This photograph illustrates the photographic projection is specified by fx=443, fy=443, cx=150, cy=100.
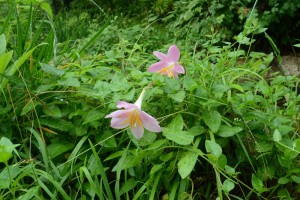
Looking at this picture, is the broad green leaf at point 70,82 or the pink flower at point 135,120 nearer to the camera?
the pink flower at point 135,120

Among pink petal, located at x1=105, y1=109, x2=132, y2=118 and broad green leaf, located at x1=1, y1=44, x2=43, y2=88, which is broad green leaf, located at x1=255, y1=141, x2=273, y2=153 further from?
broad green leaf, located at x1=1, y1=44, x2=43, y2=88

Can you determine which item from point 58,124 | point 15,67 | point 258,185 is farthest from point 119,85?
point 258,185

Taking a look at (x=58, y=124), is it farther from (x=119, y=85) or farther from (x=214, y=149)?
(x=214, y=149)

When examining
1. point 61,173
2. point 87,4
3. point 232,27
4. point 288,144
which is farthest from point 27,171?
point 87,4

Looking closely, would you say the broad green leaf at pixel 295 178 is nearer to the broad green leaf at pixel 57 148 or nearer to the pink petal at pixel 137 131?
the pink petal at pixel 137 131

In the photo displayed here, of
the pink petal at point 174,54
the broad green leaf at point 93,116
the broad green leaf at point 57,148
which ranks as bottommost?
the broad green leaf at point 57,148

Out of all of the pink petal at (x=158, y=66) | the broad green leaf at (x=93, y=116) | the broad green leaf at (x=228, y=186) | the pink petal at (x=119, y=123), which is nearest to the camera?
the broad green leaf at (x=228, y=186)

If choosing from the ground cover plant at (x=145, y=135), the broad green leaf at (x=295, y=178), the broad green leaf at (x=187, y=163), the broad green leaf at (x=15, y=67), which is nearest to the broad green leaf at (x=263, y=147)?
the ground cover plant at (x=145, y=135)
